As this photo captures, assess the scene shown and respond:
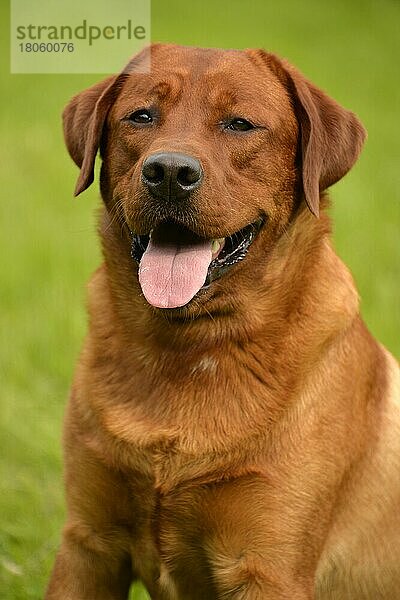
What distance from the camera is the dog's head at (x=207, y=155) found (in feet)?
15.9

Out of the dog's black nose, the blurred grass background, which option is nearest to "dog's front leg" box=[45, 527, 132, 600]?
the blurred grass background

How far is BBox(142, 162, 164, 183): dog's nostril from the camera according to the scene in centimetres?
476

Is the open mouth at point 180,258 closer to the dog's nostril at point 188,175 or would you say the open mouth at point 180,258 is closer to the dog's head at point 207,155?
the dog's head at point 207,155

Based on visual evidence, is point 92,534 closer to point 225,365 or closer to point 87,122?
point 225,365

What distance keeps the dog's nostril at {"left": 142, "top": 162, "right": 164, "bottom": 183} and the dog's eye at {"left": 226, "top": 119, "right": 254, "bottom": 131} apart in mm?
383

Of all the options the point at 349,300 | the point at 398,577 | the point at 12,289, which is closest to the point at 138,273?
the point at 349,300

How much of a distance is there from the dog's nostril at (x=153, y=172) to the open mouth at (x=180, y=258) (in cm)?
18

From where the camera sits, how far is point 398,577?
528 centimetres

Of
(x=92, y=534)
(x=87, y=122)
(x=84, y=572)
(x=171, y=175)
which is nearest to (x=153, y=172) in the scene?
(x=171, y=175)

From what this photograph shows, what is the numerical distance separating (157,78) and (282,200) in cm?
64

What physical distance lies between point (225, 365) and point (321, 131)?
2.99 ft

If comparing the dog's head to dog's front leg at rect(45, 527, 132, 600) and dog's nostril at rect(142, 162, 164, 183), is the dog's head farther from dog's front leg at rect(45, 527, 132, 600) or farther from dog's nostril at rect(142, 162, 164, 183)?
dog's front leg at rect(45, 527, 132, 600)

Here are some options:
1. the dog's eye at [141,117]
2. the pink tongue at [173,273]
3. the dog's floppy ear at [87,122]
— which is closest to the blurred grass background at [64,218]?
the dog's floppy ear at [87,122]

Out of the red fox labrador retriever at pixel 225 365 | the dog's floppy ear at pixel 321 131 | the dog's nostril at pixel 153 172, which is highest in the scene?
the dog's floppy ear at pixel 321 131
